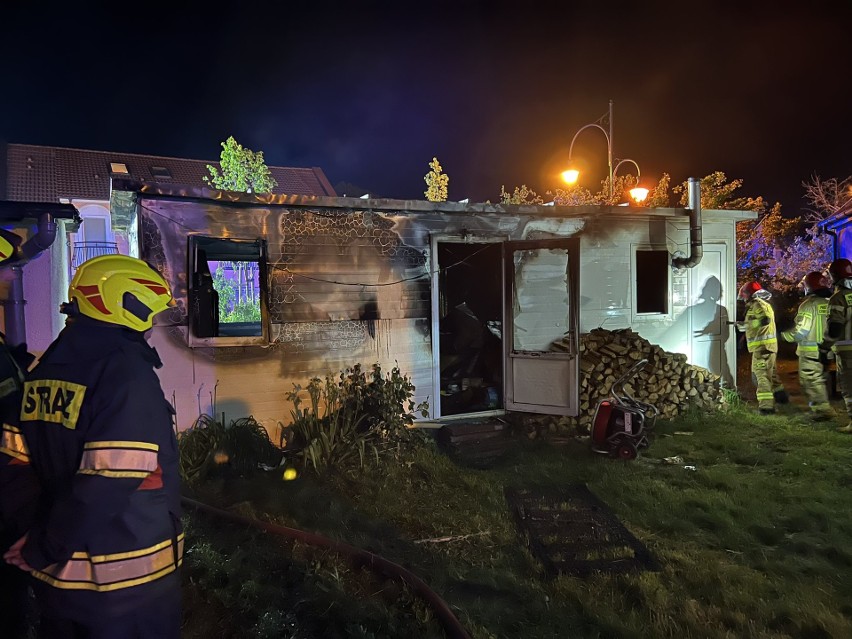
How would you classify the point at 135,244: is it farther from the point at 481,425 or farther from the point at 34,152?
the point at 34,152

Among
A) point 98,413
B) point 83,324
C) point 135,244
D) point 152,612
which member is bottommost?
point 152,612

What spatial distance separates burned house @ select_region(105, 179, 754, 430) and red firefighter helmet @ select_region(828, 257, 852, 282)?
1542mm

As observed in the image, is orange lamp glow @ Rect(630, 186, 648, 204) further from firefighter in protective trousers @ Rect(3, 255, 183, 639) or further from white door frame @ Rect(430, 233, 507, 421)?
firefighter in protective trousers @ Rect(3, 255, 183, 639)

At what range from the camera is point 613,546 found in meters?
4.06

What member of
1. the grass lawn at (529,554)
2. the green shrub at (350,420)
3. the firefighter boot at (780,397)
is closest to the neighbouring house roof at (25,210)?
the green shrub at (350,420)

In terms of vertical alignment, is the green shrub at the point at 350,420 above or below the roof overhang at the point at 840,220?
below

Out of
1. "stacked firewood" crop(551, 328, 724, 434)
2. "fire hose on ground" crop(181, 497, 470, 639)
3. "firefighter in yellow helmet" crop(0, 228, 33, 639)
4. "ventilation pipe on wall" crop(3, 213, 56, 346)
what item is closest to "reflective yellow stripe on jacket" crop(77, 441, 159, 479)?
"firefighter in yellow helmet" crop(0, 228, 33, 639)

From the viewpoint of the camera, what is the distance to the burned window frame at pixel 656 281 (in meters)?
8.26

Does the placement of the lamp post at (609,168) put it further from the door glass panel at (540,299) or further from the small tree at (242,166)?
the small tree at (242,166)

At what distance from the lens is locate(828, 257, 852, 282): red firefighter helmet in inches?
290

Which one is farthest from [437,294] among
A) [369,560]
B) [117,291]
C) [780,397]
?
[780,397]

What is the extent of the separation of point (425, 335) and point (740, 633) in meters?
4.84

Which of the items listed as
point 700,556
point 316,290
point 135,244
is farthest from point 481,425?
point 135,244

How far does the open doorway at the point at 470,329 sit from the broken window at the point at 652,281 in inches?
89.8
